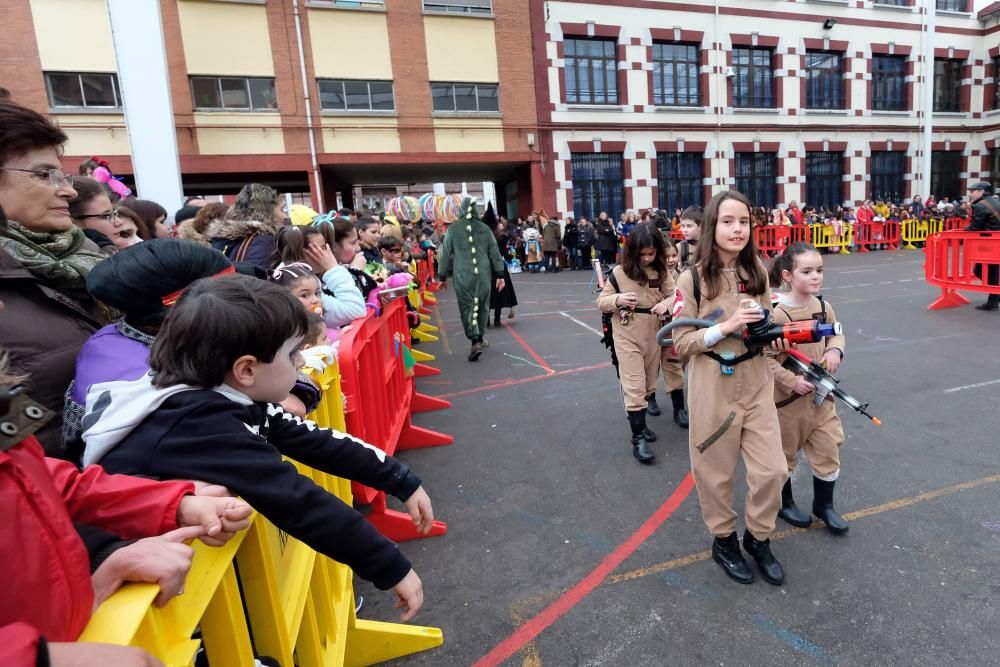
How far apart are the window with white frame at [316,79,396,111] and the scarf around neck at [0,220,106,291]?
17221 millimetres

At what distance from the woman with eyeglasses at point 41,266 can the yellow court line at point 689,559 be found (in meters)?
1.89

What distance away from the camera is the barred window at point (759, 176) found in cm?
2161

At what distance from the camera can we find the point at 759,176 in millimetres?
21844

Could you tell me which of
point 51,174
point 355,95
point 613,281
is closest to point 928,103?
point 355,95

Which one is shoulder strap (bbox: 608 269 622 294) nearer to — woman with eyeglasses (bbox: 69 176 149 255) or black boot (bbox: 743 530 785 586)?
black boot (bbox: 743 530 785 586)

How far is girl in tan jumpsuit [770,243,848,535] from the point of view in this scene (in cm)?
299

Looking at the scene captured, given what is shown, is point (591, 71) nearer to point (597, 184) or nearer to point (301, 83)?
point (597, 184)

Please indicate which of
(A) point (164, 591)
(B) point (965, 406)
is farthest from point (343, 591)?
(B) point (965, 406)

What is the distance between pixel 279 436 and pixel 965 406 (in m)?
5.41

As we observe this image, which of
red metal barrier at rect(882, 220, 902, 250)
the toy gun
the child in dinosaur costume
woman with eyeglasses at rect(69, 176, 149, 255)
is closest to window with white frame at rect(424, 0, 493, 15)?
the child in dinosaur costume

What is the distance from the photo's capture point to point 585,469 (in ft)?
13.0

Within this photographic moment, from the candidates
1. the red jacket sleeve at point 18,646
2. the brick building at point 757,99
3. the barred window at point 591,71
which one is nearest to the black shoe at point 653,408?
the red jacket sleeve at point 18,646

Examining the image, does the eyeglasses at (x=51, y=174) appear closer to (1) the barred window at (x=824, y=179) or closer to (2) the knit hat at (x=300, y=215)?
(2) the knit hat at (x=300, y=215)

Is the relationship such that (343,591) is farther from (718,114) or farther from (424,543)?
(718,114)
